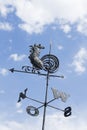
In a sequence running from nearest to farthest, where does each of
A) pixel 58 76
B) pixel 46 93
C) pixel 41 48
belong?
pixel 46 93, pixel 58 76, pixel 41 48

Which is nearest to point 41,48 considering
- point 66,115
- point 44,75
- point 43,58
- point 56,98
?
point 43,58

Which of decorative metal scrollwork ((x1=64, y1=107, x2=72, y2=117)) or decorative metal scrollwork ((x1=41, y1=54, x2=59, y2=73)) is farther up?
decorative metal scrollwork ((x1=41, y1=54, x2=59, y2=73))

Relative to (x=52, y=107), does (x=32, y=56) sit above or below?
above

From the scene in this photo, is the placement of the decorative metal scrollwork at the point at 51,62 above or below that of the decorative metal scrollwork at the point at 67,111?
above

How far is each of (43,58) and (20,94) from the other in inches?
55.8

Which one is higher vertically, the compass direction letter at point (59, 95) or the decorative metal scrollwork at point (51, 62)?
the decorative metal scrollwork at point (51, 62)

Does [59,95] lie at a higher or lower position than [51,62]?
lower

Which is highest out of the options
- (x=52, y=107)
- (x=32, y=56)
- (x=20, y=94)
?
(x=32, y=56)

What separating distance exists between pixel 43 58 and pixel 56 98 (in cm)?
140

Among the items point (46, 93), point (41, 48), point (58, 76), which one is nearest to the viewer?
point (46, 93)

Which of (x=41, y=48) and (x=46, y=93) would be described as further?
(x=41, y=48)

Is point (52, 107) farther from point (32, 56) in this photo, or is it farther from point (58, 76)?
point (32, 56)

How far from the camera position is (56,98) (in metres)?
9.01

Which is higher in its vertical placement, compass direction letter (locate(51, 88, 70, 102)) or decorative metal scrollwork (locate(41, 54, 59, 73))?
decorative metal scrollwork (locate(41, 54, 59, 73))
